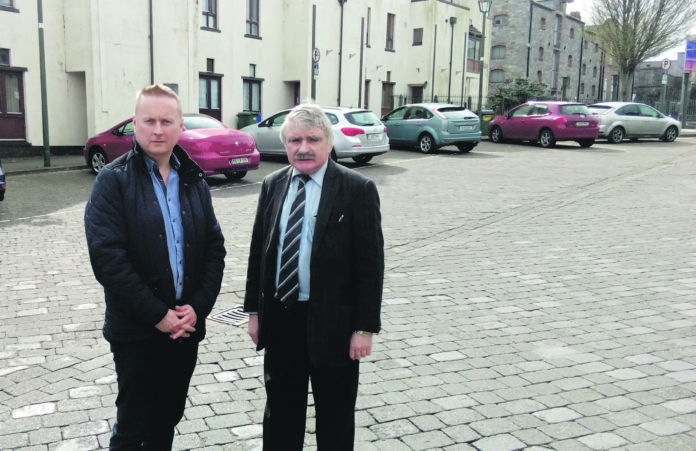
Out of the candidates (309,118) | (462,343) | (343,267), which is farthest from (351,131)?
(343,267)

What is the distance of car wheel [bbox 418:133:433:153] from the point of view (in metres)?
20.2

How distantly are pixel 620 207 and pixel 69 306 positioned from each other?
913cm

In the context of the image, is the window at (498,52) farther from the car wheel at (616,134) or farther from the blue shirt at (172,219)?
the blue shirt at (172,219)

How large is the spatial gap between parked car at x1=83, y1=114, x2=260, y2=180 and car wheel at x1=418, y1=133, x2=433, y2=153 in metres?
7.88

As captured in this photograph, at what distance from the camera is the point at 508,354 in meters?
4.52

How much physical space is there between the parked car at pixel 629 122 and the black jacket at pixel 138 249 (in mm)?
25402

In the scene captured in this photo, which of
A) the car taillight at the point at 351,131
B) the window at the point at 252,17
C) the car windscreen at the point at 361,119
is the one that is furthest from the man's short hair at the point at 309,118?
the window at the point at 252,17

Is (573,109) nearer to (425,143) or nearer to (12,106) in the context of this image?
(425,143)

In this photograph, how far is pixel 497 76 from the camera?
54.2 m

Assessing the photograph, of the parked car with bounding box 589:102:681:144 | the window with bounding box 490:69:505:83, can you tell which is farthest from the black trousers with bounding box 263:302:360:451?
the window with bounding box 490:69:505:83

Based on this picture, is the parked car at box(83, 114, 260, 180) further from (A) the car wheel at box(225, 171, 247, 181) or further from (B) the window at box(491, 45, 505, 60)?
(B) the window at box(491, 45, 505, 60)

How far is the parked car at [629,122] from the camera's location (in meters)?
25.5

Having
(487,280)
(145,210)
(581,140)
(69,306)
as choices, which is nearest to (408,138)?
(581,140)

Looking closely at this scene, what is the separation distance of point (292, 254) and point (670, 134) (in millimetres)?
28442
